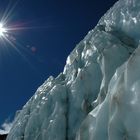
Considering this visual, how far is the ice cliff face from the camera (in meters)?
4.86

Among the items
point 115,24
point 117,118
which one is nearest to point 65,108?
point 115,24

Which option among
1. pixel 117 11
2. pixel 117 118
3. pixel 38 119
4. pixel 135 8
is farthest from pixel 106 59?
pixel 38 119

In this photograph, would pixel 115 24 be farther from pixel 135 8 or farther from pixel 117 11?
pixel 135 8

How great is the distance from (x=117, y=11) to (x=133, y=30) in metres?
1.55

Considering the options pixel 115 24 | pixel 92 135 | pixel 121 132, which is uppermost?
pixel 115 24

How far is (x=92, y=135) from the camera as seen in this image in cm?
590

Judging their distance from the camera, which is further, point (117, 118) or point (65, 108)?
point (65, 108)

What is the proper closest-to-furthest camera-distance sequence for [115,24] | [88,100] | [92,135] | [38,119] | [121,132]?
[121,132] < [92,135] < [88,100] < [115,24] < [38,119]

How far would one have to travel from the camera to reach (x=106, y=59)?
7809 millimetres

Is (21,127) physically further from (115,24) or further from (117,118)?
(117,118)

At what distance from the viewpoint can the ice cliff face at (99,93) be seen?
4863mm

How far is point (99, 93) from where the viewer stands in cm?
735

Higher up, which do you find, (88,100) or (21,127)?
(21,127)

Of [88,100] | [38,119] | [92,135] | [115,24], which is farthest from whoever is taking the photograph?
[38,119]
